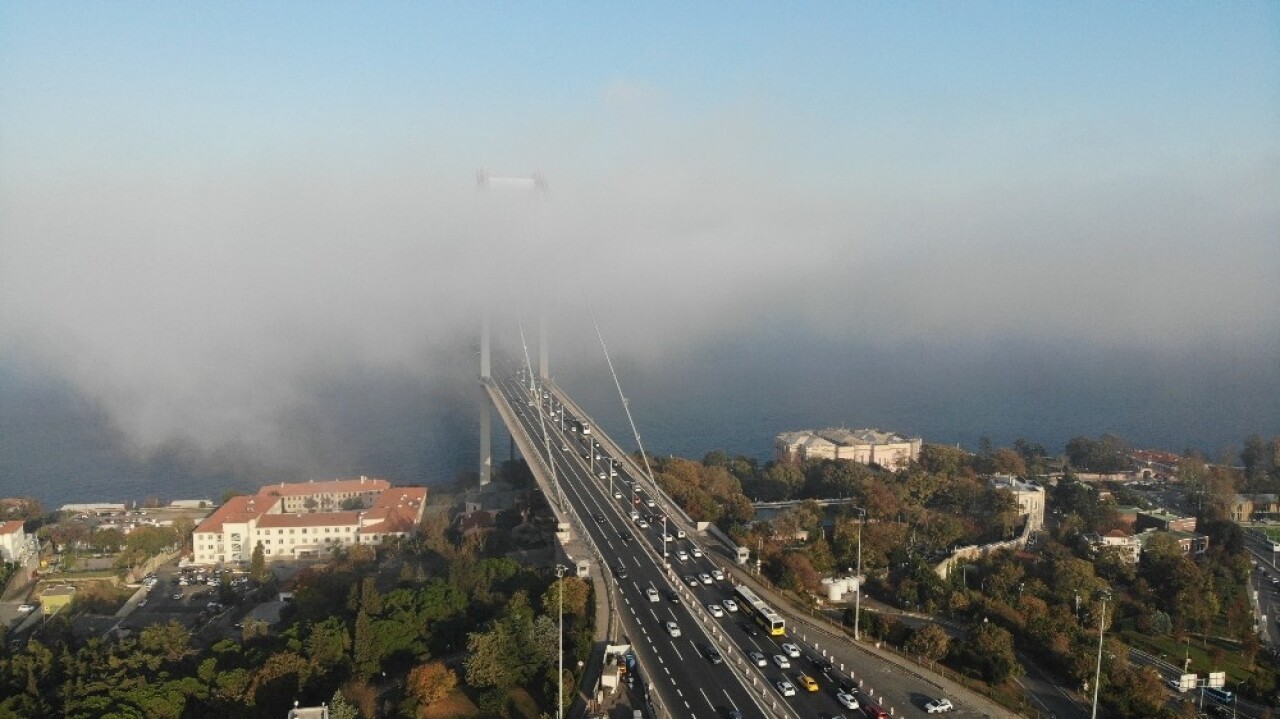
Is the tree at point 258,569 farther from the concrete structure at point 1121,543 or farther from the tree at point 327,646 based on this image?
the concrete structure at point 1121,543

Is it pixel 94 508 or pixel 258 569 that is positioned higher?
pixel 258 569

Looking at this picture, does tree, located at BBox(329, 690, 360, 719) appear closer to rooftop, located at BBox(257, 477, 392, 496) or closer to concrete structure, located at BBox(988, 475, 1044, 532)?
concrete structure, located at BBox(988, 475, 1044, 532)

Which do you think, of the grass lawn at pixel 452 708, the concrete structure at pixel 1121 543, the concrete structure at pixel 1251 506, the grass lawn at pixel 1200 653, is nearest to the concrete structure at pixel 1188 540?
the concrete structure at pixel 1121 543

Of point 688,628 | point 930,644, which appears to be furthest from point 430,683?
point 930,644

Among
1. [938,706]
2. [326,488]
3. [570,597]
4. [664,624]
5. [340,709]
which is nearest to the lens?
[340,709]

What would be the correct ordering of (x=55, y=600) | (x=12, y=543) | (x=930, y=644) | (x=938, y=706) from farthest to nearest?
(x=12, y=543), (x=55, y=600), (x=930, y=644), (x=938, y=706)

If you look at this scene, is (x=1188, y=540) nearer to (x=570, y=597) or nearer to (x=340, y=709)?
(x=570, y=597)
